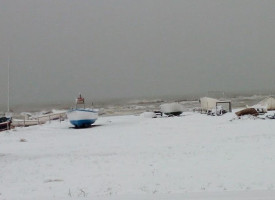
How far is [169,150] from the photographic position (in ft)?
55.9

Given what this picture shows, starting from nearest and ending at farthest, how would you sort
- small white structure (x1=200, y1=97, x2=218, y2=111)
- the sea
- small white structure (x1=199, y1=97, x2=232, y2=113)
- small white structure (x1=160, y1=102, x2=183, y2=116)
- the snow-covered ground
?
the snow-covered ground
small white structure (x1=199, y1=97, x2=232, y2=113)
small white structure (x1=160, y1=102, x2=183, y2=116)
small white structure (x1=200, y1=97, x2=218, y2=111)
the sea

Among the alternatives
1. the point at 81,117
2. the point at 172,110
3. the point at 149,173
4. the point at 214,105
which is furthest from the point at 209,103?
the point at 149,173

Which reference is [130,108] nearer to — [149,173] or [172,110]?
[172,110]

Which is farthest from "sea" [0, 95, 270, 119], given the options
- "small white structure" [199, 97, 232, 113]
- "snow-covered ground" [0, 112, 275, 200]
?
"snow-covered ground" [0, 112, 275, 200]

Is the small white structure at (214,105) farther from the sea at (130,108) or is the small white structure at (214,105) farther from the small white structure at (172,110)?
the sea at (130,108)

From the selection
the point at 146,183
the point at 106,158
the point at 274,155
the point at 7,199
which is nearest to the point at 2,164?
the point at 106,158

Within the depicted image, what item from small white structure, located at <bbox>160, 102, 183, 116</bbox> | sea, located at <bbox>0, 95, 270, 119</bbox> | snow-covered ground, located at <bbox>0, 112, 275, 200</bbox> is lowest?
sea, located at <bbox>0, 95, 270, 119</bbox>

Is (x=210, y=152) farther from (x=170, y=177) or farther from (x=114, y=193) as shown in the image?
(x=114, y=193)

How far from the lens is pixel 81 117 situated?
3891 cm

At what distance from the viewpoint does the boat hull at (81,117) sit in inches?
1528

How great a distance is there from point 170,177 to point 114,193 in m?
2.27

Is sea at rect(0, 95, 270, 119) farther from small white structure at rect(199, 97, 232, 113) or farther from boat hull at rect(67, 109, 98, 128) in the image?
boat hull at rect(67, 109, 98, 128)

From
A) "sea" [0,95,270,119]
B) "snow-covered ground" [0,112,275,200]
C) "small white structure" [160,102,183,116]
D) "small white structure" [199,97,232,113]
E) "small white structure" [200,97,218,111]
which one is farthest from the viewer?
"sea" [0,95,270,119]

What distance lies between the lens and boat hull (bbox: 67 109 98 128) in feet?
127
